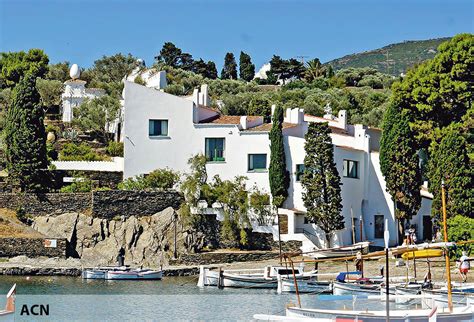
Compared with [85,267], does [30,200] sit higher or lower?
higher

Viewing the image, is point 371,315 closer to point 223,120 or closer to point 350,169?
point 350,169

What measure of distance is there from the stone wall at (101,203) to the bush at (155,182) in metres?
1.14

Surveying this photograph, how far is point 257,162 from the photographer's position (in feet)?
218

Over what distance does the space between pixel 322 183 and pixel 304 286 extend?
12562mm

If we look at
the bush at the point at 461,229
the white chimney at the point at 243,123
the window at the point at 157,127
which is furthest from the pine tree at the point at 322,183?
the window at the point at 157,127

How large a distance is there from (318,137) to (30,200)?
59.2 feet

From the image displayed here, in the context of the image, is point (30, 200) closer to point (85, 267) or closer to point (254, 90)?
point (85, 267)

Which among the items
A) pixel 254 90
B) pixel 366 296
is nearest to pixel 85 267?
pixel 366 296

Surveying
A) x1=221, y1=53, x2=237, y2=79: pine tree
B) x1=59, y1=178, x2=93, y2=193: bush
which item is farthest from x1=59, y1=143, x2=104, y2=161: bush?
x1=221, y1=53, x2=237, y2=79: pine tree

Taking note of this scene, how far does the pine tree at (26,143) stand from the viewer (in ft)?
212

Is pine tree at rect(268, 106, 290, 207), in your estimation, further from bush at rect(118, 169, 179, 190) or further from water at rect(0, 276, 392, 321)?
water at rect(0, 276, 392, 321)

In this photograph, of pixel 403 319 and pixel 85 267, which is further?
pixel 85 267

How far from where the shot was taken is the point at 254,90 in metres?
120

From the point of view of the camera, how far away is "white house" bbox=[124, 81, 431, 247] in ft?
216
